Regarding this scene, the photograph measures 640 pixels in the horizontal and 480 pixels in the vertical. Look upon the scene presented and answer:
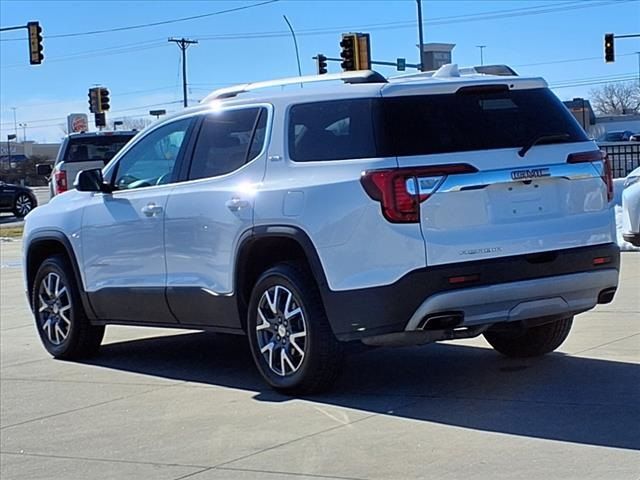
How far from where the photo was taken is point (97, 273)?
8.87m

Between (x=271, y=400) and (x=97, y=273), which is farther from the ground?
(x=97, y=273)

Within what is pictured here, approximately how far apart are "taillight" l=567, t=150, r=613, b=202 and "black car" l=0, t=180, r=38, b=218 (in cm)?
3101

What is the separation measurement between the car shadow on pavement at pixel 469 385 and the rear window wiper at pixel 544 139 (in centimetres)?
148

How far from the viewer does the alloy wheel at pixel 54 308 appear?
9.31 m

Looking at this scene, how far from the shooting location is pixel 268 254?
7500mm

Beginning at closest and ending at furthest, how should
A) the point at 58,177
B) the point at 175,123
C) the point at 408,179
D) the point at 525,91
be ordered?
the point at 408,179, the point at 525,91, the point at 175,123, the point at 58,177

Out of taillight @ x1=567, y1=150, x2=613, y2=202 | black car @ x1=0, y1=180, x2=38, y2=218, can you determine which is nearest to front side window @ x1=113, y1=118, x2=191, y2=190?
taillight @ x1=567, y1=150, x2=613, y2=202

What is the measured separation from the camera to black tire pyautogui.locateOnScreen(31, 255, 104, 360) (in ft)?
30.3

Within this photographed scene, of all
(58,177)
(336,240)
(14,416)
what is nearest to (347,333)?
(336,240)

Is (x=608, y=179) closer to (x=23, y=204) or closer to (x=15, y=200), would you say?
(x=15, y=200)

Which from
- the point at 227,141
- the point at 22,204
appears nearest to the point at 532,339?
the point at 227,141

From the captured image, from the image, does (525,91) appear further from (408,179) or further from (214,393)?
(214,393)

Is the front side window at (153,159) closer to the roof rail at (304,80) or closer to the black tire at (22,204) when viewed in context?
the roof rail at (304,80)

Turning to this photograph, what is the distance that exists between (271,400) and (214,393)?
570 millimetres
